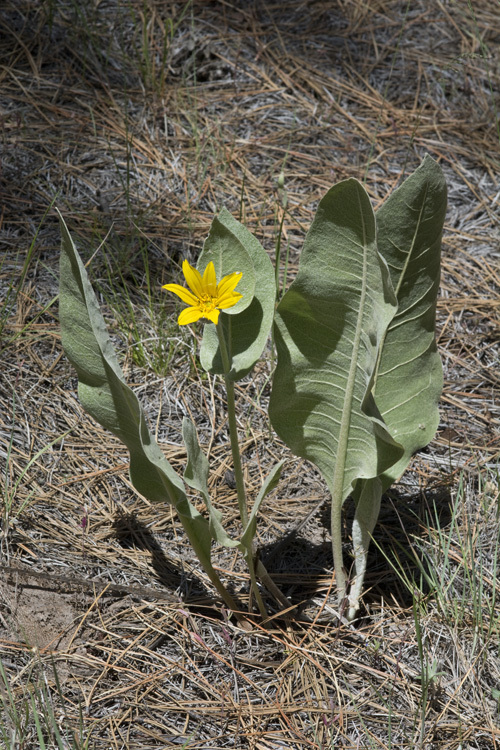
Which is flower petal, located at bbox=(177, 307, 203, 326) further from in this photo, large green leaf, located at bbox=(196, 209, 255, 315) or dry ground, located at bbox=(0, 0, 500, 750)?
dry ground, located at bbox=(0, 0, 500, 750)

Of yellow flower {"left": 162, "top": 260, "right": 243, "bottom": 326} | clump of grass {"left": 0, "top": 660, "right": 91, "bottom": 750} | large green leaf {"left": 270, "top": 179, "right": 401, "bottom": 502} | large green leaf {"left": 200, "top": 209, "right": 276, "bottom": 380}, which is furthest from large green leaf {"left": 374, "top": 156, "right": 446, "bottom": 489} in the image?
clump of grass {"left": 0, "top": 660, "right": 91, "bottom": 750}

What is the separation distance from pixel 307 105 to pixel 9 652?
250 cm

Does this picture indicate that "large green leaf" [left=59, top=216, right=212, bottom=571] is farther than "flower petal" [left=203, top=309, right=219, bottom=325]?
Yes

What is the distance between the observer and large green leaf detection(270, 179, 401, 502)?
1.43 m

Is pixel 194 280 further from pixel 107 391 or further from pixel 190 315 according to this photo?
pixel 107 391

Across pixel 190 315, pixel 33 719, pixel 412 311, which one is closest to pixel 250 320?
pixel 190 315

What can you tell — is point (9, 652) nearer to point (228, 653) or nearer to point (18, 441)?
point (228, 653)

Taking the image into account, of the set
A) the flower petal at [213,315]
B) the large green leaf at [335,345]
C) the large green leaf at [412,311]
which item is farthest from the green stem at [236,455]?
the large green leaf at [412,311]

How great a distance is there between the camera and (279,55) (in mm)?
3176

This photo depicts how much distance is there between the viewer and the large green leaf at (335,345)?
4.70 ft

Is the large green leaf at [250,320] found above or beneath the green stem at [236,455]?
above

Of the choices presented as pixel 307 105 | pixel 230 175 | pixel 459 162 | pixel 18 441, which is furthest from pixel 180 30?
pixel 18 441

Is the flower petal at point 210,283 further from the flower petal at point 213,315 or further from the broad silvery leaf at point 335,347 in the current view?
the broad silvery leaf at point 335,347

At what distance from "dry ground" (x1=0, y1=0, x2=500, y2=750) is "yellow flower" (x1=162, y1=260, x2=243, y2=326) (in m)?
0.67
